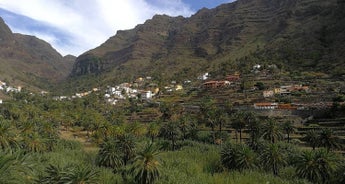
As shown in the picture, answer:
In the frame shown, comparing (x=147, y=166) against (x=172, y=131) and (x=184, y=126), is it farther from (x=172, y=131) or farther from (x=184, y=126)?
(x=184, y=126)

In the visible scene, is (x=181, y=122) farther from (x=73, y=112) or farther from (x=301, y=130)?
(x=73, y=112)

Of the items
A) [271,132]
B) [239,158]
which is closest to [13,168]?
[239,158]

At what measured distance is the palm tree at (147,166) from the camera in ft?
190

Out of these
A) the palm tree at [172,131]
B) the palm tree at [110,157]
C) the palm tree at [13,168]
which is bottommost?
the palm tree at [110,157]

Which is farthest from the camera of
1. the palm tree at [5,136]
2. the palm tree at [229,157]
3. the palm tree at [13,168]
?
the palm tree at [5,136]

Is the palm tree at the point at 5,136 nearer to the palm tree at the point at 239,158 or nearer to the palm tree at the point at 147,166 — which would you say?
the palm tree at the point at 147,166

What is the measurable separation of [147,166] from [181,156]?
3681 cm

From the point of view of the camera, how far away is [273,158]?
235ft

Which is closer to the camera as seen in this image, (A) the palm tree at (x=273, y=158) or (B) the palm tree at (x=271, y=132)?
(A) the palm tree at (x=273, y=158)

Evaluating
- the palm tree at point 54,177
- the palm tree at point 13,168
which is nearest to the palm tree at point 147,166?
the palm tree at point 54,177

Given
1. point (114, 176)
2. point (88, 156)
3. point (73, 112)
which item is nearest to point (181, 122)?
point (88, 156)

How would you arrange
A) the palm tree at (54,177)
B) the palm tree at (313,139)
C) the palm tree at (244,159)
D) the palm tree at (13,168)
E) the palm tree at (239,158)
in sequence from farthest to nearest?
the palm tree at (313,139) < the palm tree at (239,158) < the palm tree at (244,159) < the palm tree at (54,177) < the palm tree at (13,168)

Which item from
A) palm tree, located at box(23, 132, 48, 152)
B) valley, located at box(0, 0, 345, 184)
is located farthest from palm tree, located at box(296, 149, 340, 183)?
palm tree, located at box(23, 132, 48, 152)

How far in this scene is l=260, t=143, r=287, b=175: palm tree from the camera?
71625 mm
